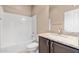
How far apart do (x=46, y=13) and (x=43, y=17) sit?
0.19 meters

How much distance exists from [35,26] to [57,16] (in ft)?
4.17

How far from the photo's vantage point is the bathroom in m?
1.92

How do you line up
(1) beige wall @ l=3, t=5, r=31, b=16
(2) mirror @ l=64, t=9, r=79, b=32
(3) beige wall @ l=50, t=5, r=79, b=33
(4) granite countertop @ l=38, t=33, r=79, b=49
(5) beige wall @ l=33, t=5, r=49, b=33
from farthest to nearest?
(1) beige wall @ l=3, t=5, r=31, b=16 < (5) beige wall @ l=33, t=5, r=49, b=33 < (3) beige wall @ l=50, t=5, r=79, b=33 < (2) mirror @ l=64, t=9, r=79, b=32 < (4) granite countertop @ l=38, t=33, r=79, b=49

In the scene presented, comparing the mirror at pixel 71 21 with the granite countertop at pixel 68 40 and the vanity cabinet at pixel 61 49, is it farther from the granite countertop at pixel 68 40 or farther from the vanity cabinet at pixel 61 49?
the vanity cabinet at pixel 61 49

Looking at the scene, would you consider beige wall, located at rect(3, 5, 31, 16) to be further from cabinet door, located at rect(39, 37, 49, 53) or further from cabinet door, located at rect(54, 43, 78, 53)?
cabinet door, located at rect(54, 43, 78, 53)

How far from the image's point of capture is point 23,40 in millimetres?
3633

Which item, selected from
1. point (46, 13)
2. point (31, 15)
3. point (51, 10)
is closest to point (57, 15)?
point (51, 10)

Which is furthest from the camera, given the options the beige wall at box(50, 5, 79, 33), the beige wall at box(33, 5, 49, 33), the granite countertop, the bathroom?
the beige wall at box(33, 5, 49, 33)

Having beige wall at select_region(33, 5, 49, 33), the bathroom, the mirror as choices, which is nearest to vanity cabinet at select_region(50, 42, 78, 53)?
the bathroom

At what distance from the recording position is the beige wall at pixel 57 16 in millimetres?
2172

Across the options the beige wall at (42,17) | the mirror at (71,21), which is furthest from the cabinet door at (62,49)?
the beige wall at (42,17)

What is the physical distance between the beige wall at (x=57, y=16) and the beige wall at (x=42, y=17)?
281 mm

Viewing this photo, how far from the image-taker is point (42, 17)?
305 centimetres
